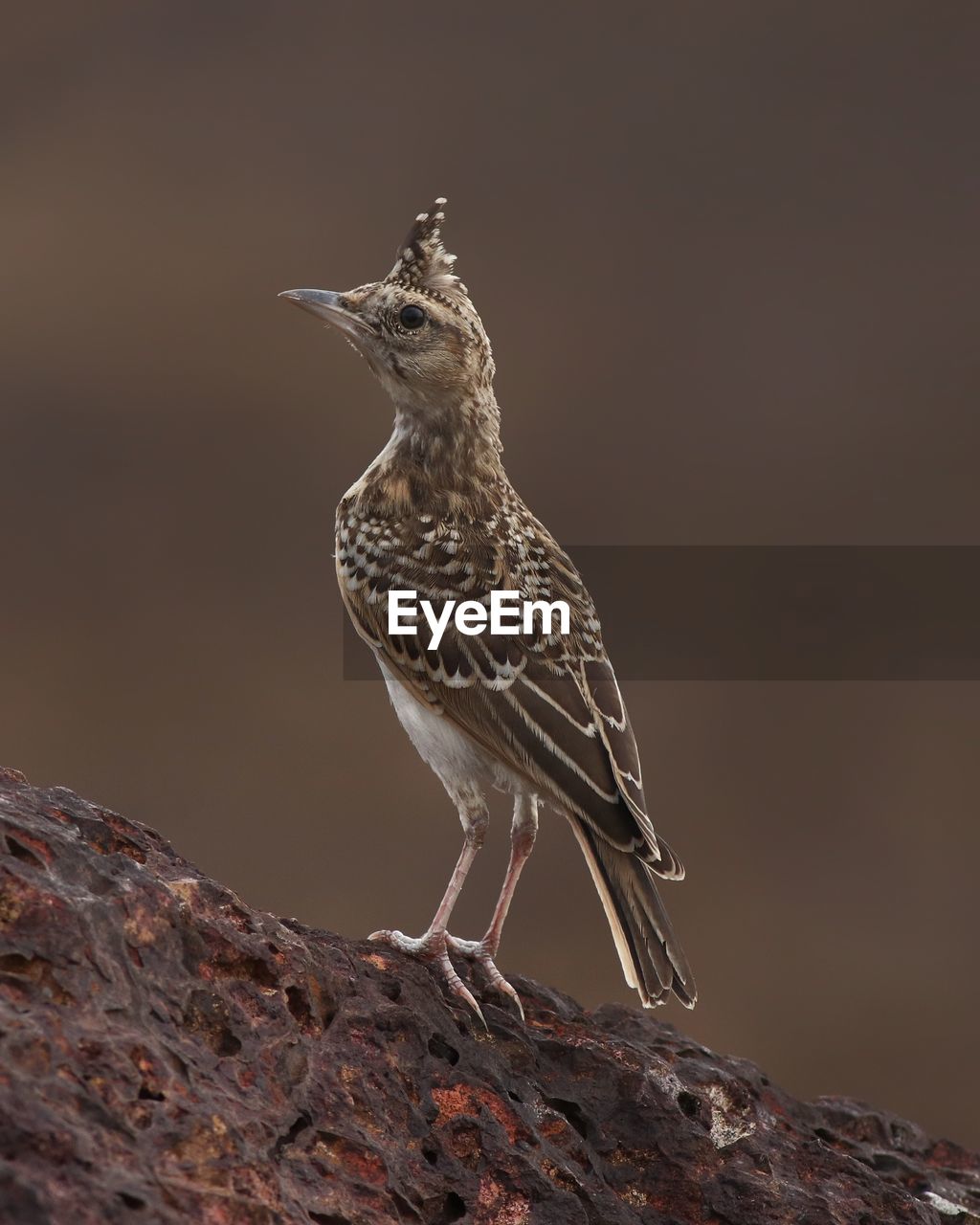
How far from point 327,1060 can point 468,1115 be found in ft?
1.32

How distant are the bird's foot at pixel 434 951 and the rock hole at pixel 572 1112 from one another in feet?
1.06

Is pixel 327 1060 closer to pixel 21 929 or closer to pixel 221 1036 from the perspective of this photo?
pixel 221 1036

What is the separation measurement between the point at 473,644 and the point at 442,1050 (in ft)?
4.27

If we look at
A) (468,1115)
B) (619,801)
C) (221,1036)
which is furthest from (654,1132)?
(221,1036)

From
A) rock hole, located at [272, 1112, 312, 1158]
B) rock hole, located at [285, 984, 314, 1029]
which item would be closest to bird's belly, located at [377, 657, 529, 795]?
rock hole, located at [285, 984, 314, 1029]

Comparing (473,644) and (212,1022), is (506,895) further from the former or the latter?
(212,1022)

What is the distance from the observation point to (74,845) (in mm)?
3172

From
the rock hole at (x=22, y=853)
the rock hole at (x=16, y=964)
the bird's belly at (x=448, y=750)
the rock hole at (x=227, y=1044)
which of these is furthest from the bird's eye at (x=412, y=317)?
the rock hole at (x=16, y=964)

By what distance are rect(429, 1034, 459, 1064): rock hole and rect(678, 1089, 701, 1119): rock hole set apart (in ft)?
2.18

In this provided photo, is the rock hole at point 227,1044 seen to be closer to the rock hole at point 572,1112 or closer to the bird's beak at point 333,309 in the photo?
the rock hole at point 572,1112

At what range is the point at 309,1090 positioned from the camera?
124 inches

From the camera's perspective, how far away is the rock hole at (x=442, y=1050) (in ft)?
12.2

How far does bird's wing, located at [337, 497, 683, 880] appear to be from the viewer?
4.35m

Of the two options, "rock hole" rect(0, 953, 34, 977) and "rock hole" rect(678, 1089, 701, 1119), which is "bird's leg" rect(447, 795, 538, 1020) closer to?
"rock hole" rect(678, 1089, 701, 1119)
